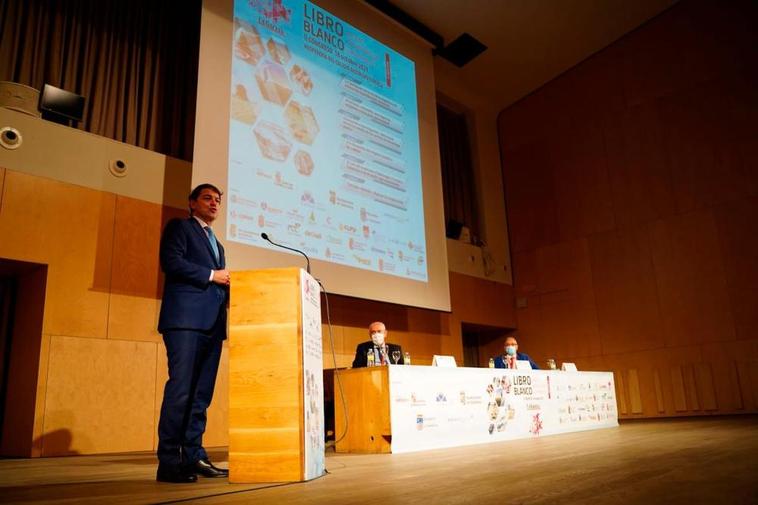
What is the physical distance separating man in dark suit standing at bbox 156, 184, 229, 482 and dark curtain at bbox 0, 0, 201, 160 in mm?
3308

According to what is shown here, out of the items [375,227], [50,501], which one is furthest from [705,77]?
[50,501]

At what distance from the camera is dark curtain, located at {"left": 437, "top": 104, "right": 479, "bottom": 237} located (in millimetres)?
8727

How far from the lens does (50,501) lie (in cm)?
164

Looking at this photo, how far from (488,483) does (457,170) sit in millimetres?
7608

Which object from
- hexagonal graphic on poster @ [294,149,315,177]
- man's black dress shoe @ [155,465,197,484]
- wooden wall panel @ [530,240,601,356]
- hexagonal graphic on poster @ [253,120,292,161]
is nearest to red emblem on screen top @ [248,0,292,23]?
hexagonal graphic on poster @ [253,120,292,161]

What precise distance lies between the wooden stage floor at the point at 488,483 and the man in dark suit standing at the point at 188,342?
169 millimetres

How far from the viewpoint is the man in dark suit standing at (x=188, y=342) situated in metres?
2.23

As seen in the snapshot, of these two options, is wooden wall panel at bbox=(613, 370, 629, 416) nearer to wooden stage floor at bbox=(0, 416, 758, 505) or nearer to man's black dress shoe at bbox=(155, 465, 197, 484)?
wooden stage floor at bbox=(0, 416, 758, 505)

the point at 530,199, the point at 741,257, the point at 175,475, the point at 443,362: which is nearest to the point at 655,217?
the point at 741,257

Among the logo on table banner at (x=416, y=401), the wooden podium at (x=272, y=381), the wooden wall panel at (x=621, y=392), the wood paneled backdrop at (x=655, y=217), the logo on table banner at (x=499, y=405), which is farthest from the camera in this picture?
the wooden wall panel at (x=621, y=392)

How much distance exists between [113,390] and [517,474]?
3.71 metres

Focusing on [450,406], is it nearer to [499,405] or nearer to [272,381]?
[499,405]

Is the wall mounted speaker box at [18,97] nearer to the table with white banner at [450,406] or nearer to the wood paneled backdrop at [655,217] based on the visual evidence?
the table with white banner at [450,406]

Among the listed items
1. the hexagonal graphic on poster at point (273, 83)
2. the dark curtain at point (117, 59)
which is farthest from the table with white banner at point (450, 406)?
the dark curtain at point (117, 59)
